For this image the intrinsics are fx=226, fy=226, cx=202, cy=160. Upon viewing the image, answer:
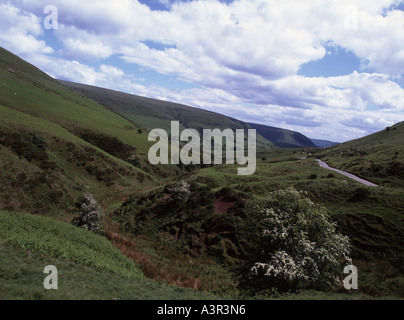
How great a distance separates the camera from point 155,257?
2458 cm

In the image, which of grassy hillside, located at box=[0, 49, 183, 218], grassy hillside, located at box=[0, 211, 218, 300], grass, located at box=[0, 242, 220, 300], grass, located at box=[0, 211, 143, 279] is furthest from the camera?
grassy hillside, located at box=[0, 49, 183, 218]

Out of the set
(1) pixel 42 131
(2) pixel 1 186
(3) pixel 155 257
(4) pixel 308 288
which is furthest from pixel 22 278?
(1) pixel 42 131

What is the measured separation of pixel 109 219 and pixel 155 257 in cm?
1495

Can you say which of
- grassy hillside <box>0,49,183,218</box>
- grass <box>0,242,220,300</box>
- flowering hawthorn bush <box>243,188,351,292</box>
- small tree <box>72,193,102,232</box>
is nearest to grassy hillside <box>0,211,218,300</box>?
grass <box>0,242,220,300</box>

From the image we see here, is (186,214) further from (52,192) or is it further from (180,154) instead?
(180,154)

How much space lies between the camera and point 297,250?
18.0 m

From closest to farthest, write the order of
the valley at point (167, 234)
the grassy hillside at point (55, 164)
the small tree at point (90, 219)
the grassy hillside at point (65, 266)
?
the grassy hillside at point (65, 266)
the valley at point (167, 234)
the small tree at point (90, 219)
the grassy hillside at point (55, 164)

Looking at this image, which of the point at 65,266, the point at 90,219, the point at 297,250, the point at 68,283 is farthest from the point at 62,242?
the point at 297,250

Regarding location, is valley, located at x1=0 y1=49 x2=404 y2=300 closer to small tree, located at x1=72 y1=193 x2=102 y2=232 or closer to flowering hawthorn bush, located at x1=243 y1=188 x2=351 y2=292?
flowering hawthorn bush, located at x1=243 y1=188 x2=351 y2=292

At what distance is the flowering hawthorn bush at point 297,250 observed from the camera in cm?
1714

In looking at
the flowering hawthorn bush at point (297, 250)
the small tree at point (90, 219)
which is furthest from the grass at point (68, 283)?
the small tree at point (90, 219)

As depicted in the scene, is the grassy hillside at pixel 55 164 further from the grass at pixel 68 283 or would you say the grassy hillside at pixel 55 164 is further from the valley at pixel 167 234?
the grass at pixel 68 283

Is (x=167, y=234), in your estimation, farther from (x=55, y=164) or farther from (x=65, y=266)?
(x=55, y=164)

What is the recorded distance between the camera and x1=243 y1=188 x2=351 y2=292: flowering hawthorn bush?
56.2 ft
